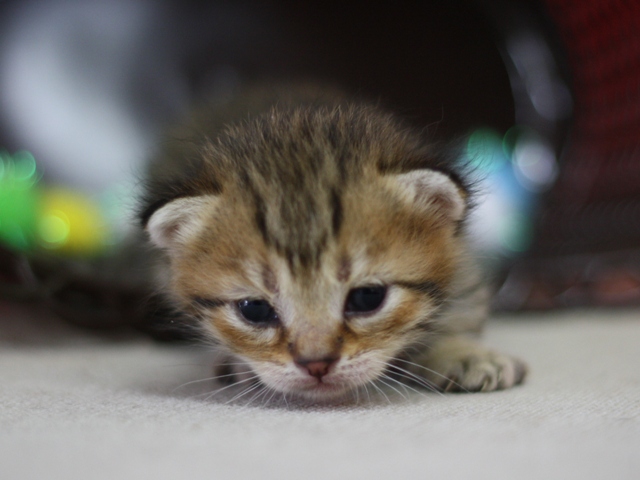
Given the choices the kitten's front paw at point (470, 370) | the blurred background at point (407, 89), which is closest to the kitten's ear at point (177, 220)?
the kitten's front paw at point (470, 370)

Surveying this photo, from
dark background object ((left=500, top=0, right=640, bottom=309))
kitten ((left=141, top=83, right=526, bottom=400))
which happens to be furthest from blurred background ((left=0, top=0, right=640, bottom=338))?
kitten ((left=141, top=83, right=526, bottom=400))

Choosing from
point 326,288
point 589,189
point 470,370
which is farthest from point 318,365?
point 589,189

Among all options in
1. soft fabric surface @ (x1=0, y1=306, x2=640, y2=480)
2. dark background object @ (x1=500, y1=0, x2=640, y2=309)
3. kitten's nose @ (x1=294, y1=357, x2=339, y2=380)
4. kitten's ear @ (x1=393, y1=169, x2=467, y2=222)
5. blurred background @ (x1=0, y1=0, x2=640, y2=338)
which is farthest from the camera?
dark background object @ (x1=500, y1=0, x2=640, y2=309)

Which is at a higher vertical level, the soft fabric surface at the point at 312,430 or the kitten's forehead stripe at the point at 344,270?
the kitten's forehead stripe at the point at 344,270

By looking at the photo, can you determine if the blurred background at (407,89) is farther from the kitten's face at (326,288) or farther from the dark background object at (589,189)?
the kitten's face at (326,288)

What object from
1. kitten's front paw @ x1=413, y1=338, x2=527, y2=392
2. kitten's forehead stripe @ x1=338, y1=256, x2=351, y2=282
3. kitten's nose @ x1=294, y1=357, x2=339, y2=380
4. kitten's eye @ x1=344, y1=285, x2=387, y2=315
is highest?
kitten's forehead stripe @ x1=338, y1=256, x2=351, y2=282

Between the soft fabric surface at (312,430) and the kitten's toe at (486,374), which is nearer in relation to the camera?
the soft fabric surface at (312,430)

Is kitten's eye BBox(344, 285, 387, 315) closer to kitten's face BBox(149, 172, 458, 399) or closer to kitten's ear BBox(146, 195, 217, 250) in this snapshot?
kitten's face BBox(149, 172, 458, 399)
